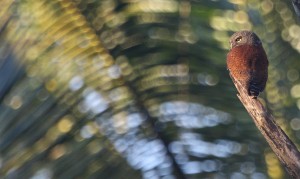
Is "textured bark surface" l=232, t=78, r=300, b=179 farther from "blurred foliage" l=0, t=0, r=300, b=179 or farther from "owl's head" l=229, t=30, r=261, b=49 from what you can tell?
"blurred foliage" l=0, t=0, r=300, b=179

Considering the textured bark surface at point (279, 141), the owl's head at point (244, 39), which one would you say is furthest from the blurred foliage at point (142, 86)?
the textured bark surface at point (279, 141)

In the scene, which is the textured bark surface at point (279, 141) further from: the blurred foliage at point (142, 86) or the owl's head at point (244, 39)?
the blurred foliage at point (142, 86)

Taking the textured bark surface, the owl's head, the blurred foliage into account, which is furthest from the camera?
the blurred foliage

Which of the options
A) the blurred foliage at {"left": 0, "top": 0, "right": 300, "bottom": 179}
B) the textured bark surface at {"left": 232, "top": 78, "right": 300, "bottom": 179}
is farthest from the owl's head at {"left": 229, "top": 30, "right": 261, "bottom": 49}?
the blurred foliage at {"left": 0, "top": 0, "right": 300, "bottom": 179}

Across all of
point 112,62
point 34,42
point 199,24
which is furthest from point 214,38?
point 34,42

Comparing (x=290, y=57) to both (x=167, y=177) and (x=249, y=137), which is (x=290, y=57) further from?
(x=167, y=177)

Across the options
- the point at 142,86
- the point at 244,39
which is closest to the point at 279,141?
the point at 244,39

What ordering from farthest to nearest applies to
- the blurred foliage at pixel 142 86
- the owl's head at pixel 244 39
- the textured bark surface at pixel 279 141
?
1. the blurred foliage at pixel 142 86
2. the owl's head at pixel 244 39
3. the textured bark surface at pixel 279 141

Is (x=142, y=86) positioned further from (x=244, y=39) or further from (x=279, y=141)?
(x=279, y=141)
